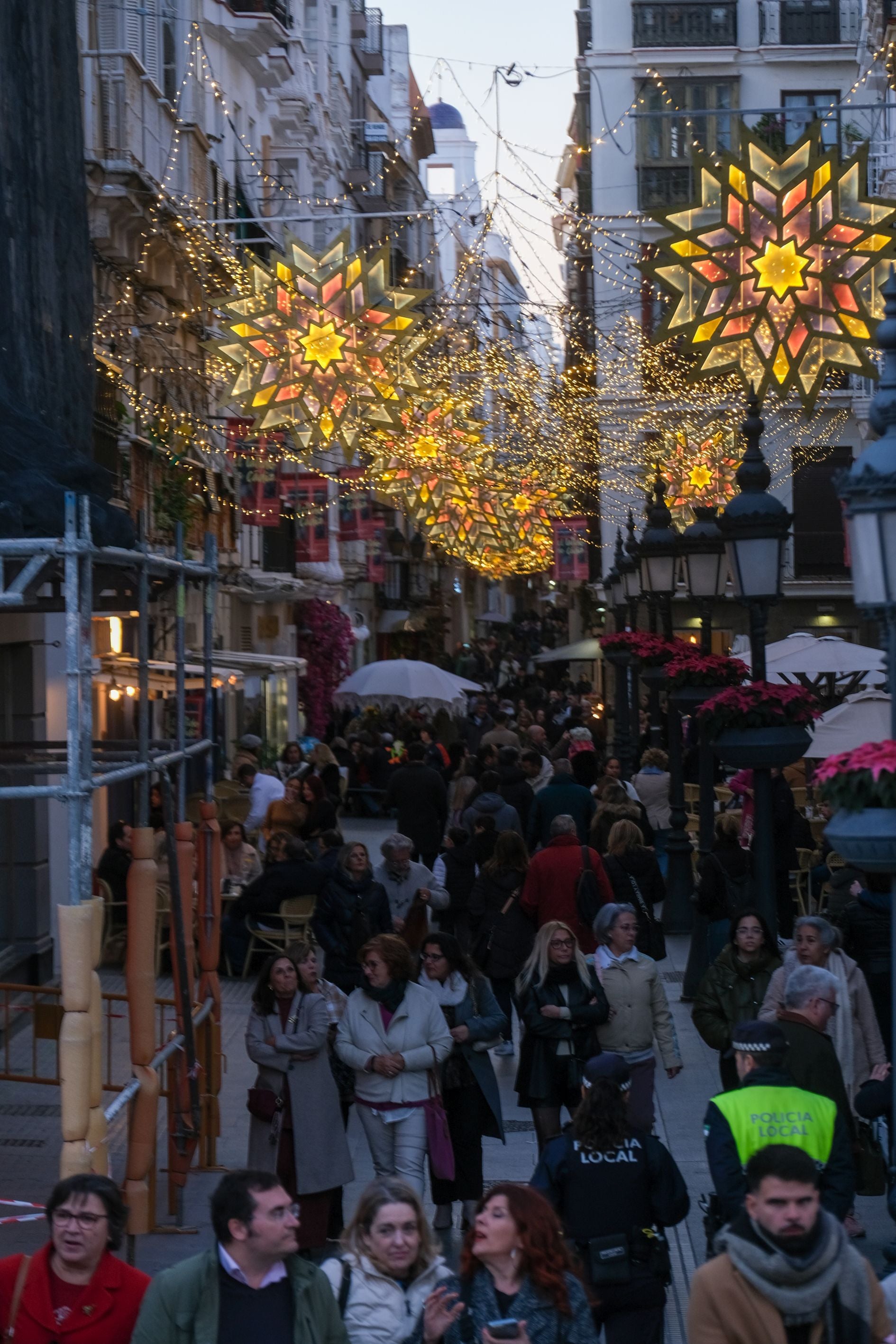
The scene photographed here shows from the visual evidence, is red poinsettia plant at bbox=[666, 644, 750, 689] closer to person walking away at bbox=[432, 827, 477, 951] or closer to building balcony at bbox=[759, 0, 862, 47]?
person walking away at bbox=[432, 827, 477, 951]

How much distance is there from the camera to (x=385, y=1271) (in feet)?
17.1

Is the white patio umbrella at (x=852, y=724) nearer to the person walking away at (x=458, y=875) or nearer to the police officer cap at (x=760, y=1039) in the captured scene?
the person walking away at (x=458, y=875)

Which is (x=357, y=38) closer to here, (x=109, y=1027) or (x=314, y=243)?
(x=314, y=243)

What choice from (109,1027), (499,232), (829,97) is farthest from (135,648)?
(829,97)

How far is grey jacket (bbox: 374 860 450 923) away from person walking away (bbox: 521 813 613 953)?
153 centimetres

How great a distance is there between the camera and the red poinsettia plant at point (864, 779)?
228 inches

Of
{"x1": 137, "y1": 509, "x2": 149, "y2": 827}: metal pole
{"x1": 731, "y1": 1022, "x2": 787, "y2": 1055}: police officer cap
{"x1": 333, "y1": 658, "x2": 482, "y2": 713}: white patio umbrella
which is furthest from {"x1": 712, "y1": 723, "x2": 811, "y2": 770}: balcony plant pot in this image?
{"x1": 333, "y1": 658, "x2": 482, "y2": 713}: white patio umbrella

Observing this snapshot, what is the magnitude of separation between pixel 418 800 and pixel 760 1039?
42.7 ft

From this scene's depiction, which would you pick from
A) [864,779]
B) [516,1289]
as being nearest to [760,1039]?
[864,779]

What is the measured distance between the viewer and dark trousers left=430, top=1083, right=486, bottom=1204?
8820mm

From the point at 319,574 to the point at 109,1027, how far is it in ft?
109

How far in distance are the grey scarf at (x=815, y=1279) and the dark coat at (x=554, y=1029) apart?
4286mm

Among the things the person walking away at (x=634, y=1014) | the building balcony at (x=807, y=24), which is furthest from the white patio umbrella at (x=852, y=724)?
the building balcony at (x=807, y=24)

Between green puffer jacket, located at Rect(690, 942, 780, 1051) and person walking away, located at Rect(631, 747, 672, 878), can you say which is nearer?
green puffer jacket, located at Rect(690, 942, 780, 1051)
